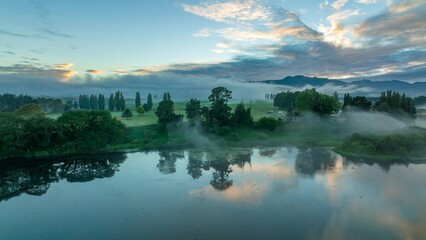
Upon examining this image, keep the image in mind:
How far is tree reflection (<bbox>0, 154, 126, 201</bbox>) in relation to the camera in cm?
4328

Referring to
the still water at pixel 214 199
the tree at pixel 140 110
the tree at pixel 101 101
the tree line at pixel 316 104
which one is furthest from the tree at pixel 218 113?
the tree at pixel 101 101

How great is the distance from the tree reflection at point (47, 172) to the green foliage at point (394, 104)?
78699mm

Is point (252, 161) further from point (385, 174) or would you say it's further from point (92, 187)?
point (92, 187)

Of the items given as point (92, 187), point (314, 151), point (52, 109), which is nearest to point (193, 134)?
point (314, 151)

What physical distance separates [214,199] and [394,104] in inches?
3230

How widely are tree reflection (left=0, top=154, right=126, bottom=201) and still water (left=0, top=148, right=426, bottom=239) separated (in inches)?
6.8

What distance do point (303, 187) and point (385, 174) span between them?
15824mm

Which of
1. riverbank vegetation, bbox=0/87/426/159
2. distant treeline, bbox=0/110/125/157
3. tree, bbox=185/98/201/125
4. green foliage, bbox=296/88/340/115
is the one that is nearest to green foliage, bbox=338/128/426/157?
riverbank vegetation, bbox=0/87/426/159

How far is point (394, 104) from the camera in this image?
93.6m

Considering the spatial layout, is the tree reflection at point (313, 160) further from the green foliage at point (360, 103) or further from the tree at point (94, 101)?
the tree at point (94, 101)

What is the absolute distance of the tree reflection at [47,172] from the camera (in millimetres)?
43281

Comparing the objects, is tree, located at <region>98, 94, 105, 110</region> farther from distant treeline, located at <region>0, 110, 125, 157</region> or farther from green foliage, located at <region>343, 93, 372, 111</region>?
green foliage, located at <region>343, 93, 372, 111</region>

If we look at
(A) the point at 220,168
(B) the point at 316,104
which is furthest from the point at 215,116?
(B) the point at 316,104

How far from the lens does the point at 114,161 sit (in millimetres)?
58312
